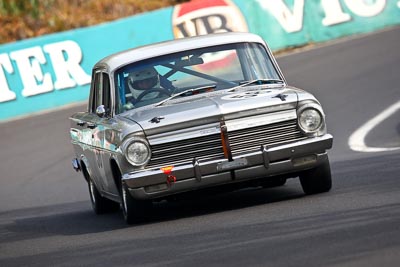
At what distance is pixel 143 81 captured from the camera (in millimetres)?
10469

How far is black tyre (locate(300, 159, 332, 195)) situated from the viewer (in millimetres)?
9969

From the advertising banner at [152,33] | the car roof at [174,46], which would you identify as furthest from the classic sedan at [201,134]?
the advertising banner at [152,33]

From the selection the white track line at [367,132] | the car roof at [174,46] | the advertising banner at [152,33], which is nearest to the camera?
the car roof at [174,46]

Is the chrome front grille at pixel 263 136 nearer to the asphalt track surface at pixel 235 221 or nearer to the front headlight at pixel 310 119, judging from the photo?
the front headlight at pixel 310 119

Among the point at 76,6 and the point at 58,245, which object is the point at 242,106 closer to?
the point at 58,245

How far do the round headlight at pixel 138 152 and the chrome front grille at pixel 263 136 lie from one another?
27.5 inches

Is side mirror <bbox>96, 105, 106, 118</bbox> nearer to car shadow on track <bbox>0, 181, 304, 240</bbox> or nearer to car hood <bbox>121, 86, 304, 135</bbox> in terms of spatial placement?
car hood <bbox>121, 86, 304, 135</bbox>

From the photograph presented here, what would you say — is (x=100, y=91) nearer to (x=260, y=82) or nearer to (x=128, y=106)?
(x=128, y=106)

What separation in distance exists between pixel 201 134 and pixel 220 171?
1.12 feet

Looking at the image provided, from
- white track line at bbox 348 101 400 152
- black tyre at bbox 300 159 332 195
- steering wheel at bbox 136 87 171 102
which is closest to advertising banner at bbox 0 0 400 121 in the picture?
white track line at bbox 348 101 400 152

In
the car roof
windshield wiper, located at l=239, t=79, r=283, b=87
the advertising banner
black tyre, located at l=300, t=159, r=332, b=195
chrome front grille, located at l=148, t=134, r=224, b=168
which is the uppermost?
the car roof

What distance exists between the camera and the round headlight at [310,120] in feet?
31.6

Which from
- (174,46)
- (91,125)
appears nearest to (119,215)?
(91,125)

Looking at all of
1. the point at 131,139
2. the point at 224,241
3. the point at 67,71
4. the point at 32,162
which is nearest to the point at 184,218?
the point at 131,139
